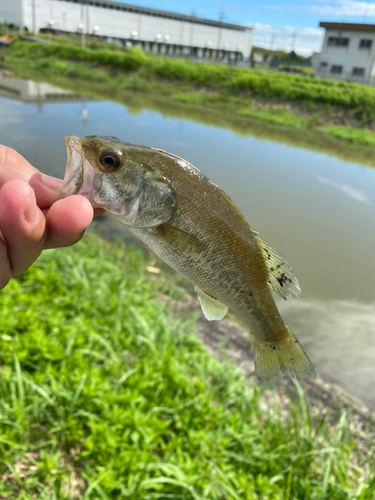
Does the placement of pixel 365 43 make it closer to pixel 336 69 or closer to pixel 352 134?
pixel 336 69

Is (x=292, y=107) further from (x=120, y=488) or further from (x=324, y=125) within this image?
(x=120, y=488)

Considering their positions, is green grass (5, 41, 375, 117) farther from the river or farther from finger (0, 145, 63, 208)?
finger (0, 145, 63, 208)

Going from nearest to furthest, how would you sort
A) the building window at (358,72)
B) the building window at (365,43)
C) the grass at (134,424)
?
the grass at (134,424) < the building window at (365,43) < the building window at (358,72)

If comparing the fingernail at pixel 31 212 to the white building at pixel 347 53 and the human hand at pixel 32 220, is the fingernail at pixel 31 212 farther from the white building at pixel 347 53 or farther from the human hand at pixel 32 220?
the white building at pixel 347 53

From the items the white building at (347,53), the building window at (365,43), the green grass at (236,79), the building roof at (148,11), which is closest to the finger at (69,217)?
the green grass at (236,79)

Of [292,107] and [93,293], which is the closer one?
[93,293]

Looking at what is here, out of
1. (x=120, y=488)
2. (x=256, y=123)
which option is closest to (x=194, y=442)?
(x=120, y=488)

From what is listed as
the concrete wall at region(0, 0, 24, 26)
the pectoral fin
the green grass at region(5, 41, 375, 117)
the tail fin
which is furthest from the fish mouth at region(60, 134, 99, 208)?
the concrete wall at region(0, 0, 24, 26)
